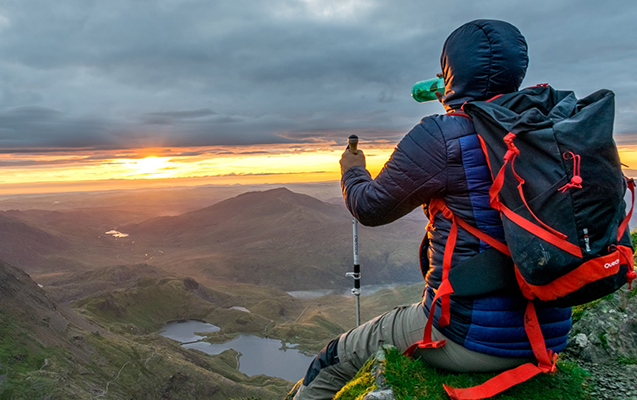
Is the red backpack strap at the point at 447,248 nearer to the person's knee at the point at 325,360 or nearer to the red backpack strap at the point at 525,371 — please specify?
the red backpack strap at the point at 525,371

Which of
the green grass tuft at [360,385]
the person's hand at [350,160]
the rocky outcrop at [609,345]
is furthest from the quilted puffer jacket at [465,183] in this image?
the rocky outcrop at [609,345]

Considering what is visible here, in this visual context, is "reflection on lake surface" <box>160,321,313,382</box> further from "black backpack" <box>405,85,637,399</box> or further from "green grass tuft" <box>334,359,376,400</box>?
"black backpack" <box>405,85,637,399</box>

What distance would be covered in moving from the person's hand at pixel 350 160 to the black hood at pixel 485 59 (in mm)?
1083

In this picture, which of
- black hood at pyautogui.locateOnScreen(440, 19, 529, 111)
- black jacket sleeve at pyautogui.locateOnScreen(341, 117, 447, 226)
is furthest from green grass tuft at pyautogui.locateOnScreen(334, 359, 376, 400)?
black hood at pyautogui.locateOnScreen(440, 19, 529, 111)

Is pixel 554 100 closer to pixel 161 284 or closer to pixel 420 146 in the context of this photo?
pixel 420 146

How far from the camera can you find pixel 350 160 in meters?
4.39

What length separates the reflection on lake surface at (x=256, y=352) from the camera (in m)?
113

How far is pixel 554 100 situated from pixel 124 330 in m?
119

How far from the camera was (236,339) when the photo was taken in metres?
131

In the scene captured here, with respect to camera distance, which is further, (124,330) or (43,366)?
(124,330)

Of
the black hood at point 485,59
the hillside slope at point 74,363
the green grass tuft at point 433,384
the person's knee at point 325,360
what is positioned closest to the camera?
the black hood at point 485,59

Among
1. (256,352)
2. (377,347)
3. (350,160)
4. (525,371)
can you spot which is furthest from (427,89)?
(256,352)

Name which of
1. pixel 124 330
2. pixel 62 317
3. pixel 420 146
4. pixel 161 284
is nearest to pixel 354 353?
pixel 420 146

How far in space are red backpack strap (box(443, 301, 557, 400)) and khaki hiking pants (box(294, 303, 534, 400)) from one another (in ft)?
0.33
